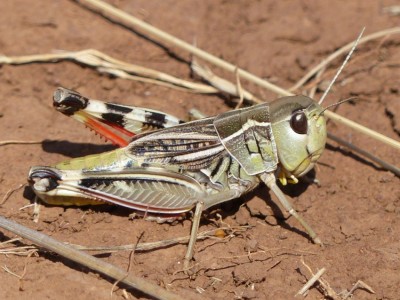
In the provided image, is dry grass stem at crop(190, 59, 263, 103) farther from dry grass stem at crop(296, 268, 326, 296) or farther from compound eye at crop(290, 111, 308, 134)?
dry grass stem at crop(296, 268, 326, 296)

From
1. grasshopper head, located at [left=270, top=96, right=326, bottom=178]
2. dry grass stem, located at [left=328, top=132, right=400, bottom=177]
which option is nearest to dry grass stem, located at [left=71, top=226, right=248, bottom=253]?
grasshopper head, located at [left=270, top=96, right=326, bottom=178]

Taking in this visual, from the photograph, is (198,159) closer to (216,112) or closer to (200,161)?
(200,161)

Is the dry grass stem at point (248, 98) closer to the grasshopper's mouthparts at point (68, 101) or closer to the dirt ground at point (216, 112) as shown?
the dirt ground at point (216, 112)

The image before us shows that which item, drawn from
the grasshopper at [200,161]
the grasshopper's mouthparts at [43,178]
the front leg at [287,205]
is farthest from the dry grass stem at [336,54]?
the grasshopper's mouthparts at [43,178]

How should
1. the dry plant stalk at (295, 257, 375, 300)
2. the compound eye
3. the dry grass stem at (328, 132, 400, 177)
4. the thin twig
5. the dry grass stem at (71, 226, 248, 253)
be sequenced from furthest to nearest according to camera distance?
the dry grass stem at (328, 132, 400, 177) → the compound eye → the dry grass stem at (71, 226, 248, 253) → the dry plant stalk at (295, 257, 375, 300) → the thin twig

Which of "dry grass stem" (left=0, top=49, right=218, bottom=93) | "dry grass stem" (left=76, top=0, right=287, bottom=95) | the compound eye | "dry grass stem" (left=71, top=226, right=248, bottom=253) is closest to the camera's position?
"dry grass stem" (left=71, top=226, right=248, bottom=253)

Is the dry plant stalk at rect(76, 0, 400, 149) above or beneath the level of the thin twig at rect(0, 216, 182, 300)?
above

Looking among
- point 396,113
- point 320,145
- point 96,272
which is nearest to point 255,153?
point 320,145

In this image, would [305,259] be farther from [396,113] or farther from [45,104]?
[45,104]

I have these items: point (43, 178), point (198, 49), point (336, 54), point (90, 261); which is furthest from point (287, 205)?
point (336, 54)
